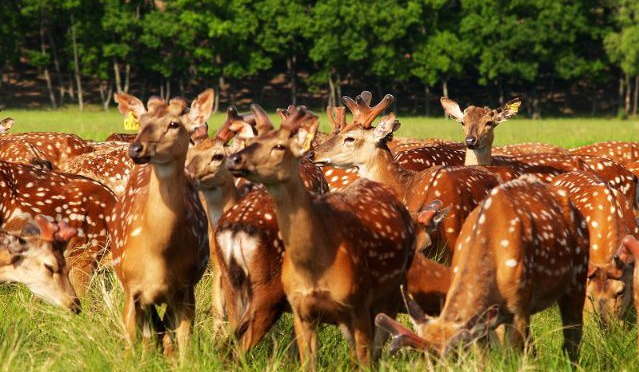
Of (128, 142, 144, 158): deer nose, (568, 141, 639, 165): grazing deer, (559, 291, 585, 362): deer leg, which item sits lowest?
(568, 141, 639, 165): grazing deer

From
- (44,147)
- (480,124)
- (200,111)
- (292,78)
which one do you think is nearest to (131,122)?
(200,111)

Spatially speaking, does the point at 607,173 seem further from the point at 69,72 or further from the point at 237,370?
the point at 69,72

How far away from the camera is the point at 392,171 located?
10.1 m

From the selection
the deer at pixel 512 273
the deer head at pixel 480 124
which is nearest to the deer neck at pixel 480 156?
the deer head at pixel 480 124

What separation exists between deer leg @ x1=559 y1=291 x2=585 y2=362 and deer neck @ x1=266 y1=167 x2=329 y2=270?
1728mm

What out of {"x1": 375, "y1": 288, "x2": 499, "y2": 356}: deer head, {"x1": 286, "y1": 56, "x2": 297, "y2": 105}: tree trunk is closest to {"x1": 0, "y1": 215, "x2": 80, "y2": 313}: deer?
{"x1": 375, "y1": 288, "x2": 499, "y2": 356}: deer head

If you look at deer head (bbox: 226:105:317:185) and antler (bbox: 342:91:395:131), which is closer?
deer head (bbox: 226:105:317:185)

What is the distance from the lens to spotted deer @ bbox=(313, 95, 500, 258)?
9148 millimetres

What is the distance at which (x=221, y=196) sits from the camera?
7.86m

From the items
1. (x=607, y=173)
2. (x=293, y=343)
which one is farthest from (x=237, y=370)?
(x=607, y=173)

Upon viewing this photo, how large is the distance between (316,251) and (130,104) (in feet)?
6.56

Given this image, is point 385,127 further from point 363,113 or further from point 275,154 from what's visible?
point 275,154

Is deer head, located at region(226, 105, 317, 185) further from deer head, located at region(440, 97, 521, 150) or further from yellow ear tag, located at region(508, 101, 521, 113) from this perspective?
yellow ear tag, located at region(508, 101, 521, 113)

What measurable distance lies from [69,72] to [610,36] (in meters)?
29.8
